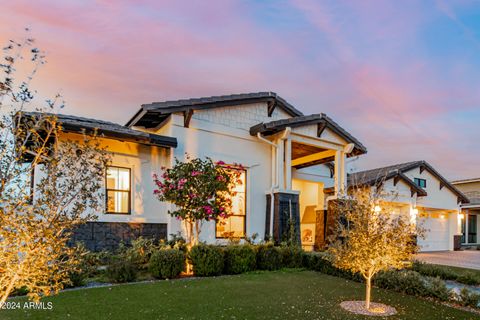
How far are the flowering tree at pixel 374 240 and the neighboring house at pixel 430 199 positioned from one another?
15.0 metres

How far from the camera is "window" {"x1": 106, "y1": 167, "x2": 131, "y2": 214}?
11.1 meters

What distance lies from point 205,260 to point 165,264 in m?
1.11

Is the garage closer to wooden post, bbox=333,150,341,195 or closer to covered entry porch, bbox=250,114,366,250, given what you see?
covered entry porch, bbox=250,114,366,250

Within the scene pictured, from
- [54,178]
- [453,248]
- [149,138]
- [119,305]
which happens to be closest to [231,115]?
[149,138]

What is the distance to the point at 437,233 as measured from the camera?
78.0 feet

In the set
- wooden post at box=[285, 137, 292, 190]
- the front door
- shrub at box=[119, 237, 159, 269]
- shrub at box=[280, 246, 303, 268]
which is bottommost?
the front door

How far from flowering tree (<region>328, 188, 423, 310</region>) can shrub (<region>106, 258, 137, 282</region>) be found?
4812mm

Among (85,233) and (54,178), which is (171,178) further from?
(54,178)

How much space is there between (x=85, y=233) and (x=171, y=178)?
293 cm

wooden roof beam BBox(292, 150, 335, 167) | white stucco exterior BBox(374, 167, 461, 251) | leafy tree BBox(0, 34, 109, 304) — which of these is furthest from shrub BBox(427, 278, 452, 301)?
white stucco exterior BBox(374, 167, 461, 251)

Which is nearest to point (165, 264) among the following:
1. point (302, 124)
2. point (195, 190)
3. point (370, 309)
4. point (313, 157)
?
point (195, 190)

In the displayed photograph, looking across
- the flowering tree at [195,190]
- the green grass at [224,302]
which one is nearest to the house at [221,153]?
the flowering tree at [195,190]

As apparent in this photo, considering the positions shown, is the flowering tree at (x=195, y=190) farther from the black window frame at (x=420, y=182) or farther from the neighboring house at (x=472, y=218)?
the neighboring house at (x=472, y=218)

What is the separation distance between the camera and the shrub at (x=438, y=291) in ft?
25.3
